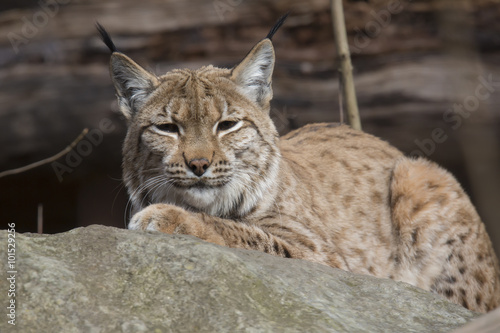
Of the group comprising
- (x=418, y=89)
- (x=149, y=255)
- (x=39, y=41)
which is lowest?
(x=149, y=255)

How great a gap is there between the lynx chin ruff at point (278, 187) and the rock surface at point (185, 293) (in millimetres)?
758

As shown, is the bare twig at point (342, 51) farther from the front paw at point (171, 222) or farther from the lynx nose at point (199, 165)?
the front paw at point (171, 222)

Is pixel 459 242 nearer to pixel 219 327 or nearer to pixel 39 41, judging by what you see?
pixel 219 327

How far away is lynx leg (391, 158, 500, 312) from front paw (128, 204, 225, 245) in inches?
74.0

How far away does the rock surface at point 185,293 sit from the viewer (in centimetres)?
266

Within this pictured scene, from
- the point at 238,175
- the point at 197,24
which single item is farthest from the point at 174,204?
the point at 197,24

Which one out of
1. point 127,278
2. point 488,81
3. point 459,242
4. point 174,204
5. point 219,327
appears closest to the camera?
point 219,327

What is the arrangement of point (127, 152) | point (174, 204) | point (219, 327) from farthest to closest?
point (127, 152), point (174, 204), point (219, 327)

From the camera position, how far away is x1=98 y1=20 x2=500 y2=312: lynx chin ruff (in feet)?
13.9

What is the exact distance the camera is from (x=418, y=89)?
6.80 metres

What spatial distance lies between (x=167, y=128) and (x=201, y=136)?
0.27m

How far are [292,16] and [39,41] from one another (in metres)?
2.53

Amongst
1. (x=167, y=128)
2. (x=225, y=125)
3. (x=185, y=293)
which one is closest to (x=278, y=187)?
(x=225, y=125)

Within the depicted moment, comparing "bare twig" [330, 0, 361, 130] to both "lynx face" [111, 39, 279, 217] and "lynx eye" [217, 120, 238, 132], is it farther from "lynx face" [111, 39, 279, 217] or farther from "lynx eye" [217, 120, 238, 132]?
"lynx eye" [217, 120, 238, 132]
